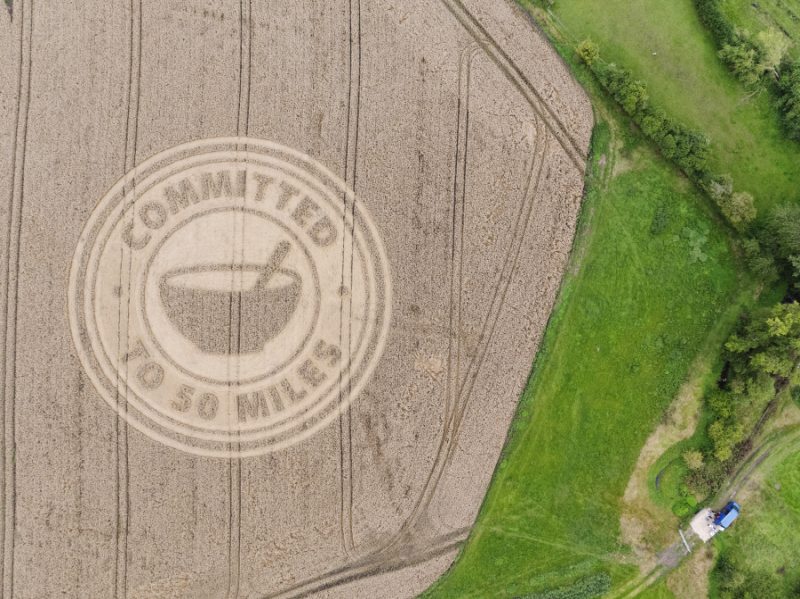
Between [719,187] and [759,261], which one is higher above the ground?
[719,187]

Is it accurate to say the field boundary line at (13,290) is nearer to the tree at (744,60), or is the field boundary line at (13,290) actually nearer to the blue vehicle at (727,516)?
the blue vehicle at (727,516)

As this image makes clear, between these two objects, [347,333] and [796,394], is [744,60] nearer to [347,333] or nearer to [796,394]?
[796,394]

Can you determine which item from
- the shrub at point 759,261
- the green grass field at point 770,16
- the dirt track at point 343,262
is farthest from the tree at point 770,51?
the dirt track at point 343,262

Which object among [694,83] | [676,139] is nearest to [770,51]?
[694,83]

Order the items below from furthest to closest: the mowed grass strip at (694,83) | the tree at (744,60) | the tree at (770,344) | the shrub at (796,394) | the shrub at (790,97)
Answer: the mowed grass strip at (694,83) < the shrub at (796,394) < the shrub at (790,97) < the tree at (744,60) < the tree at (770,344)

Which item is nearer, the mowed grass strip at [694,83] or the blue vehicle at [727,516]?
the blue vehicle at [727,516]

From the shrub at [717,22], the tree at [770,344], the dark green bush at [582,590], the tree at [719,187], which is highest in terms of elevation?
the shrub at [717,22]
